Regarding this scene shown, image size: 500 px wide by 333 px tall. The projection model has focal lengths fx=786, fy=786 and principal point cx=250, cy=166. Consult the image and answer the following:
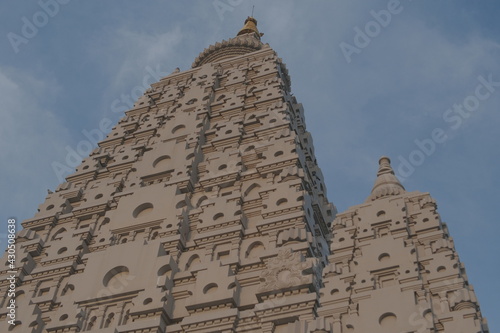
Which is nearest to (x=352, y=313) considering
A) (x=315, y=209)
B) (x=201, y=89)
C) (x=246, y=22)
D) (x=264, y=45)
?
(x=315, y=209)

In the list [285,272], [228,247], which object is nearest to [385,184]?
[228,247]

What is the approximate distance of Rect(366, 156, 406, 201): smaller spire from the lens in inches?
762

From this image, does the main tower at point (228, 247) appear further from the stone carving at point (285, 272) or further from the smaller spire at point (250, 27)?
the smaller spire at point (250, 27)

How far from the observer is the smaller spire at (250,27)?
3350 cm

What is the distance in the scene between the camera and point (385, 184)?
1991 centimetres

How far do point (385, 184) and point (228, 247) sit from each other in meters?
5.32

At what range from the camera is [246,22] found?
113ft

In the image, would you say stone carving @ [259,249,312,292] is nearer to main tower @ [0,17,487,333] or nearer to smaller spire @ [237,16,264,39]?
main tower @ [0,17,487,333]

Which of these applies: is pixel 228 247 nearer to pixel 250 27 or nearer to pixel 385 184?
pixel 385 184

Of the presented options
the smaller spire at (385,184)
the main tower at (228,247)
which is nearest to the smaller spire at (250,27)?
the main tower at (228,247)

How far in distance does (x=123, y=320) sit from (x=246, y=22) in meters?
21.5

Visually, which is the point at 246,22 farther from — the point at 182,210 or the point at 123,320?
the point at 123,320

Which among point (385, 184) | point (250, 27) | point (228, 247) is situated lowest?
point (228, 247)

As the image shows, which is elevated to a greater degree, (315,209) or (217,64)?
(217,64)
